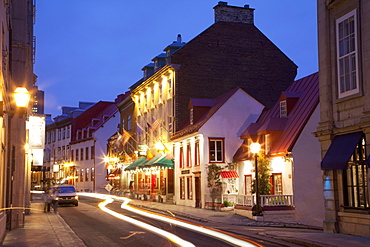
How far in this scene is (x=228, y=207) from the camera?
107ft

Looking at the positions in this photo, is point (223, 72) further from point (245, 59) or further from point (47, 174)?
point (47, 174)

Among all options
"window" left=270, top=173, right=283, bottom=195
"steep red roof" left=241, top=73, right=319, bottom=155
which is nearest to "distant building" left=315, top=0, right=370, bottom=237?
"steep red roof" left=241, top=73, right=319, bottom=155

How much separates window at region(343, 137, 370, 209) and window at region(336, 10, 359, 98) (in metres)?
2.03

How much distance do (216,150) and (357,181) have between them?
63.3ft

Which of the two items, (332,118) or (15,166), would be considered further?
(15,166)

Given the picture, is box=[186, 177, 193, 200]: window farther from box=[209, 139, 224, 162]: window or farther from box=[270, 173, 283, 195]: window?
box=[270, 173, 283, 195]: window

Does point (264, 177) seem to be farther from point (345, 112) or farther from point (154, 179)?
point (154, 179)

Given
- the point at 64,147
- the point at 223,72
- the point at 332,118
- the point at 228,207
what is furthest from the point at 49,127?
the point at 332,118

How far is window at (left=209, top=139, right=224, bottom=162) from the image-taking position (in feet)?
117

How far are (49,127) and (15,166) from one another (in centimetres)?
7095

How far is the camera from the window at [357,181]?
16.4 metres

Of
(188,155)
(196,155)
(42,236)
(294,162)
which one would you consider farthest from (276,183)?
(42,236)

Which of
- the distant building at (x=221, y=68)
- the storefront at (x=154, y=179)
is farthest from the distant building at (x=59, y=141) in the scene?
the distant building at (x=221, y=68)

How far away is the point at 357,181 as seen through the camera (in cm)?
1688
